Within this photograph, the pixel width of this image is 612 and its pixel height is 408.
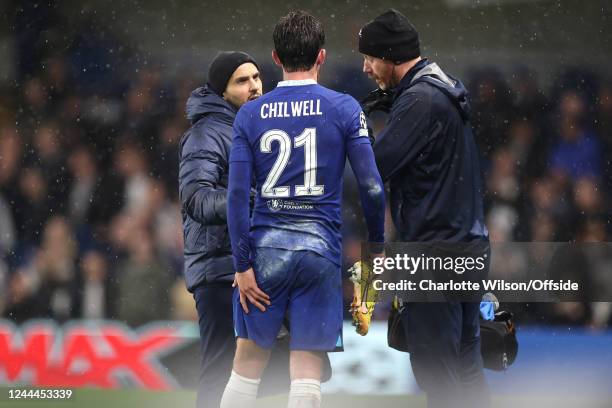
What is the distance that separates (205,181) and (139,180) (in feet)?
11.2

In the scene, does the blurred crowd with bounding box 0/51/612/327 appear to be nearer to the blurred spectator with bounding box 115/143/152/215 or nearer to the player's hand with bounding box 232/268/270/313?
the blurred spectator with bounding box 115/143/152/215

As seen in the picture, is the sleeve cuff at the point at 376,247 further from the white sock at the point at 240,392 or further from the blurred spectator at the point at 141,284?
the blurred spectator at the point at 141,284

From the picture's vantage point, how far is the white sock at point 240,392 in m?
3.60

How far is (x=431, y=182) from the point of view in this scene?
4086 millimetres

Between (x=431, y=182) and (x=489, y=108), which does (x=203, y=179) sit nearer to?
(x=431, y=182)

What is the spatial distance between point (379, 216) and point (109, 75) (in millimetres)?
4838

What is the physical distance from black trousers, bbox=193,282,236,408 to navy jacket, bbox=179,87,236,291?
0.07 meters

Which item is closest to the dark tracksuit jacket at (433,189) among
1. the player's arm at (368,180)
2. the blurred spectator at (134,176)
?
the player's arm at (368,180)

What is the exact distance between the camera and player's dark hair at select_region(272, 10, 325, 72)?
3.57m

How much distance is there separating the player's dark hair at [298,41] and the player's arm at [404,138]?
579 mm

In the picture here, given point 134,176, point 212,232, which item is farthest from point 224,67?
point 134,176

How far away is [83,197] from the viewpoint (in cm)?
766

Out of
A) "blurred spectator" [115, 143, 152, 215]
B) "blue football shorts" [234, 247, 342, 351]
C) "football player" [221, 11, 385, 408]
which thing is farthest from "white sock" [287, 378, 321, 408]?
"blurred spectator" [115, 143, 152, 215]
